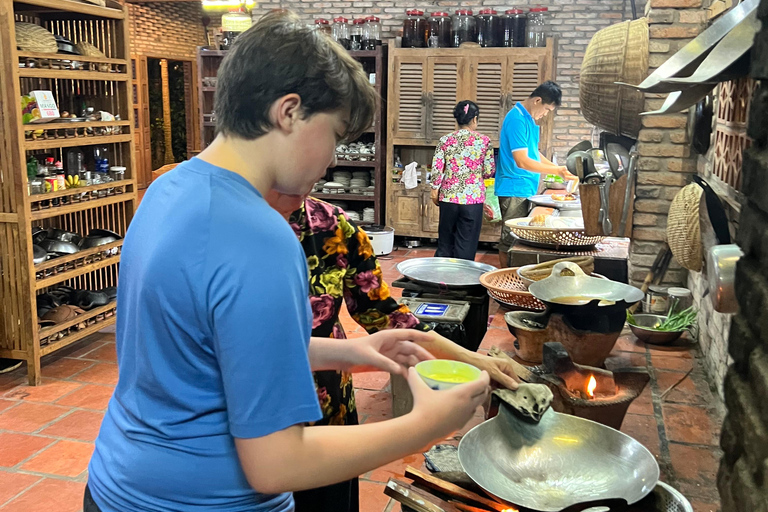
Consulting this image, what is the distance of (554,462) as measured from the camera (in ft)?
5.60

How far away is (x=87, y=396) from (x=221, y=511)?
3.26 m

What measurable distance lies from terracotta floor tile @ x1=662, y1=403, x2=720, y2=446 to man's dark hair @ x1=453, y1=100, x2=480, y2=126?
3.75 m

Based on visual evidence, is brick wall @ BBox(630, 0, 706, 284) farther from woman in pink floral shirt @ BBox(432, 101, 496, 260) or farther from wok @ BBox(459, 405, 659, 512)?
wok @ BBox(459, 405, 659, 512)

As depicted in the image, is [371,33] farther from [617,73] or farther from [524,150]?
[617,73]

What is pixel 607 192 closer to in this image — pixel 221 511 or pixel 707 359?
pixel 707 359

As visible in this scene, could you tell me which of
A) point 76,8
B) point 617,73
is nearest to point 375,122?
point 76,8

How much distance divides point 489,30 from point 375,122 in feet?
5.70

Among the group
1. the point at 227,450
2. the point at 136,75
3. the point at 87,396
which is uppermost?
the point at 136,75

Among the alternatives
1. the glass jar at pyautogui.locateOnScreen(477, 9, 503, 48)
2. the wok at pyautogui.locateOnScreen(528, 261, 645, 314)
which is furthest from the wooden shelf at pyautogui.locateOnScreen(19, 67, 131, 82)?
the glass jar at pyautogui.locateOnScreen(477, 9, 503, 48)

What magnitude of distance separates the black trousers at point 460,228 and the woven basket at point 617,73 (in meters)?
Result: 2.18

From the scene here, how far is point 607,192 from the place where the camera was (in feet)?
12.0

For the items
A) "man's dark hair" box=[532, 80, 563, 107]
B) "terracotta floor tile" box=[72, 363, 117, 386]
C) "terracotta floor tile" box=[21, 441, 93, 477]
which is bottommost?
"terracotta floor tile" box=[72, 363, 117, 386]

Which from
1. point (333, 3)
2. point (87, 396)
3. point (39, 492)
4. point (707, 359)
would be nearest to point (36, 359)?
point (87, 396)

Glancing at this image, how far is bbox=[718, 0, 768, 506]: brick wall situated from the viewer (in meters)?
1.20
